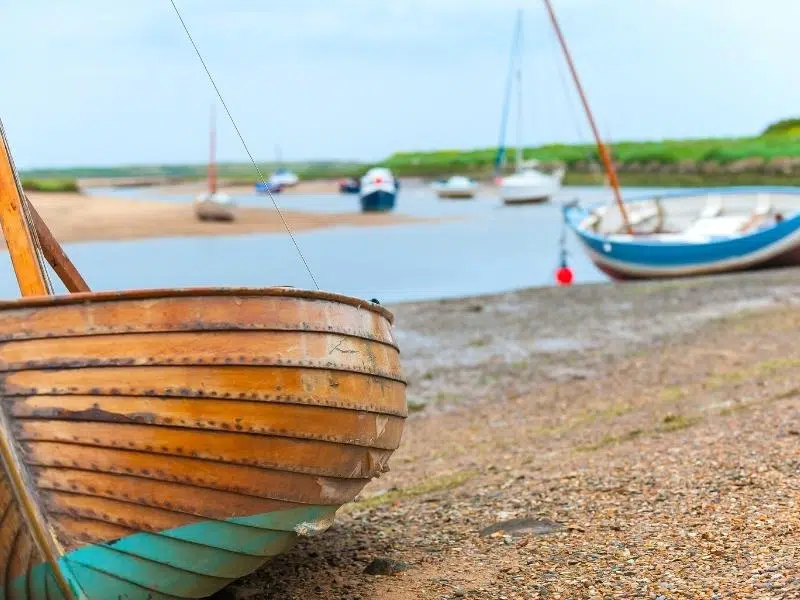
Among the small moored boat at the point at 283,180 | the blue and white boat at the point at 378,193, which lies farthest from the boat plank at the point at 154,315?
the small moored boat at the point at 283,180

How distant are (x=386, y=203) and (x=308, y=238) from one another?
1745 cm

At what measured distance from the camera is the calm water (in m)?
27.0

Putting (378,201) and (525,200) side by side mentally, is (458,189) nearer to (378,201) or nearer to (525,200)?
(525,200)

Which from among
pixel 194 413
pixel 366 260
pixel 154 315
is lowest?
pixel 366 260

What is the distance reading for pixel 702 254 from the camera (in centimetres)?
2331

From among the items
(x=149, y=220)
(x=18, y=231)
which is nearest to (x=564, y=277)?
(x=18, y=231)

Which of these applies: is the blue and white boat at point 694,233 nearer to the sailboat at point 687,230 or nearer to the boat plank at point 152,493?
the sailboat at point 687,230

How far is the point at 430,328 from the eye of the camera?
18.0 metres

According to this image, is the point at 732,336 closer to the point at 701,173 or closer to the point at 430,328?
the point at 430,328

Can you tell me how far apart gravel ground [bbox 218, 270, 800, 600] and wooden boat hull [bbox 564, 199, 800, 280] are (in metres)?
8.10

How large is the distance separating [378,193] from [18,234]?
5335cm

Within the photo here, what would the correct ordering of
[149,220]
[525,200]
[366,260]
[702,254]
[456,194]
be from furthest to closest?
[456,194]
[525,200]
[149,220]
[366,260]
[702,254]

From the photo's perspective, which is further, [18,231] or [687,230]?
[687,230]

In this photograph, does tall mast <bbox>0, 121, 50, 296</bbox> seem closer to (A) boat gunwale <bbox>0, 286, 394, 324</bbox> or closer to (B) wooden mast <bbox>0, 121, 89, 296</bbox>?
(B) wooden mast <bbox>0, 121, 89, 296</bbox>
